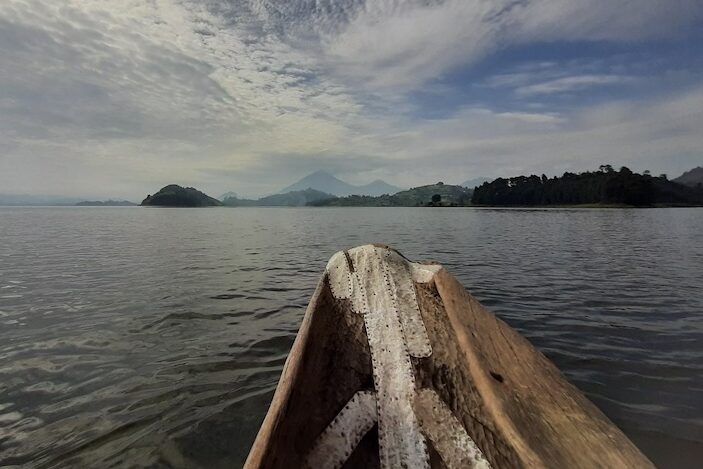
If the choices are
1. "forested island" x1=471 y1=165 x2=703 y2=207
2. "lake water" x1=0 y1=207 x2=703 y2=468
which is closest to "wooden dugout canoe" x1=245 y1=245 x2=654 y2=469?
"lake water" x1=0 y1=207 x2=703 y2=468

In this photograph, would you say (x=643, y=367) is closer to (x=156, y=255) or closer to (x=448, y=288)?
(x=448, y=288)

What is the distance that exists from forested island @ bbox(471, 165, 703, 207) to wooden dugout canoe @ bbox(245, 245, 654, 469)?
175809mm

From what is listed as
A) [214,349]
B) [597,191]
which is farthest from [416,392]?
[597,191]

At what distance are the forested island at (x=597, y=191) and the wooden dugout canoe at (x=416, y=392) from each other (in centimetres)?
17581

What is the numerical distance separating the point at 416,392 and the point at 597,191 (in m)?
184

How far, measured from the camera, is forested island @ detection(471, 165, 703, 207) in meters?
146

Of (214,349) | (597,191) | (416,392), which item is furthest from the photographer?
(597,191)

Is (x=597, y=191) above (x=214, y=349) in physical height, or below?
above

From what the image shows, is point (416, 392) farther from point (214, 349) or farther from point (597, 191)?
point (597, 191)

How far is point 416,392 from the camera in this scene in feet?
11.5

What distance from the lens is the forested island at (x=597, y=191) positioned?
480ft

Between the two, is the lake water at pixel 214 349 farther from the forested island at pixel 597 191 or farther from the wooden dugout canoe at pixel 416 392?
the forested island at pixel 597 191

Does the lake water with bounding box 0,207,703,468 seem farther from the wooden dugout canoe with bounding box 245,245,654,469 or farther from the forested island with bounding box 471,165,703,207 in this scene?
the forested island with bounding box 471,165,703,207

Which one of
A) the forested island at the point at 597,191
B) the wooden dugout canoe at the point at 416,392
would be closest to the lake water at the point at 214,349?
the wooden dugout canoe at the point at 416,392
